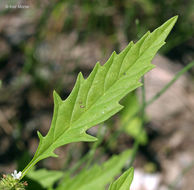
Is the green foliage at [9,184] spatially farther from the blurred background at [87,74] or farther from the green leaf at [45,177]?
the blurred background at [87,74]

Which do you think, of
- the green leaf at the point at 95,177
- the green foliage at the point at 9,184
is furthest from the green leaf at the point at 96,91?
the green leaf at the point at 95,177

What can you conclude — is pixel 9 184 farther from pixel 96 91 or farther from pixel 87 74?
pixel 87 74

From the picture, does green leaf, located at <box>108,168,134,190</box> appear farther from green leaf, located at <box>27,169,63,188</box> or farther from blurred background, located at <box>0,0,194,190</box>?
blurred background, located at <box>0,0,194,190</box>

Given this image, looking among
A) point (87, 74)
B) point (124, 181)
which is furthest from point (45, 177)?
point (87, 74)

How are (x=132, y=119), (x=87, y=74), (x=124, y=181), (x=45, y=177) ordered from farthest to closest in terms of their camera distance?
(x=87, y=74) < (x=132, y=119) < (x=45, y=177) < (x=124, y=181)

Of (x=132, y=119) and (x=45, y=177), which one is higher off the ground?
(x=45, y=177)

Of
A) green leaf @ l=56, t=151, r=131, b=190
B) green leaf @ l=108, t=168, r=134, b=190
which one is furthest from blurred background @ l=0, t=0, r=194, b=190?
green leaf @ l=108, t=168, r=134, b=190

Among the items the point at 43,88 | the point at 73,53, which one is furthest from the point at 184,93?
the point at 43,88
